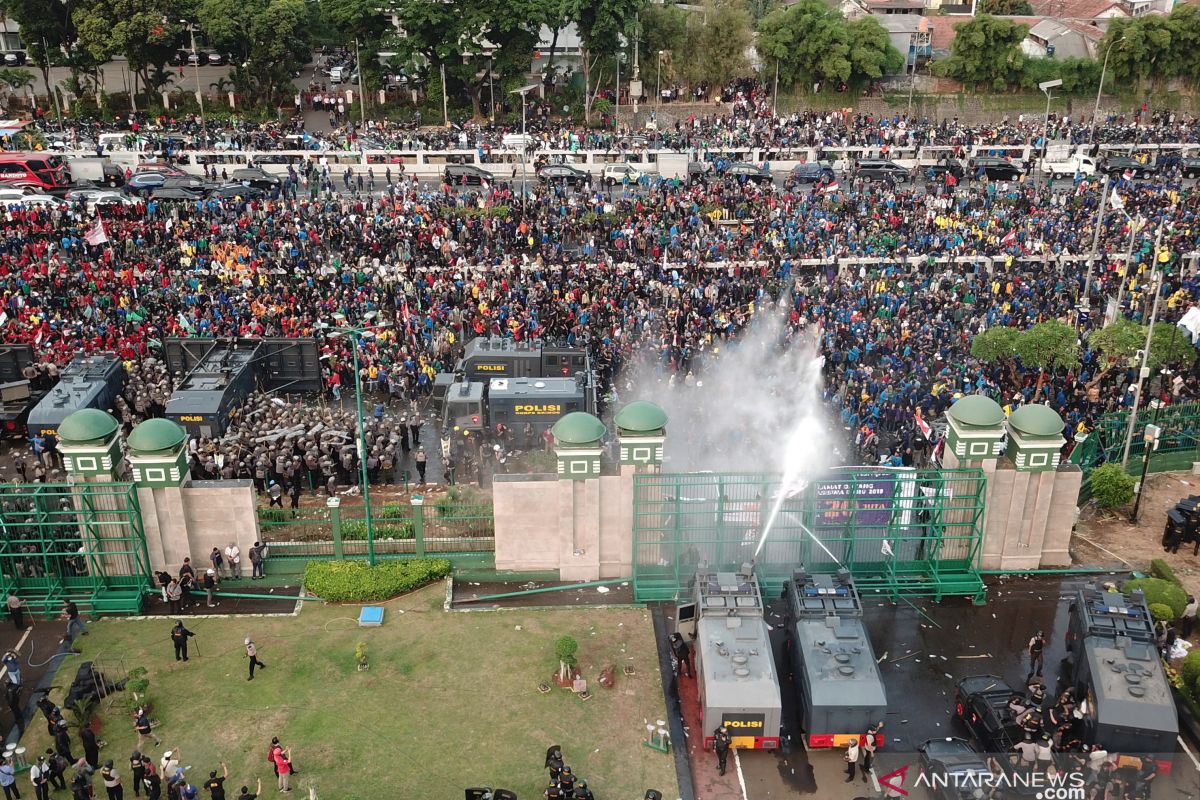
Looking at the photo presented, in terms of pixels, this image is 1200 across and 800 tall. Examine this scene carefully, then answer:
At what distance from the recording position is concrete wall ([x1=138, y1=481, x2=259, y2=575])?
2622cm

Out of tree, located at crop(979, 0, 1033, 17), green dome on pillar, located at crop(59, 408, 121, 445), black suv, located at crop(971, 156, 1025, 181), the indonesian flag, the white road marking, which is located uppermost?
tree, located at crop(979, 0, 1033, 17)

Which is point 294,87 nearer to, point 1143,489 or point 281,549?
point 281,549

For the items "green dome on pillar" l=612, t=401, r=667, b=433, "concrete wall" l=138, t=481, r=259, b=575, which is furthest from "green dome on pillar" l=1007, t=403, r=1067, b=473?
"concrete wall" l=138, t=481, r=259, b=575

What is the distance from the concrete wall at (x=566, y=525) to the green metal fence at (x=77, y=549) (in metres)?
8.73

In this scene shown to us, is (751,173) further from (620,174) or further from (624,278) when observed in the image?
(624,278)

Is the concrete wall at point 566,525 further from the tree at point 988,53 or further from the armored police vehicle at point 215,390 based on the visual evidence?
the tree at point 988,53

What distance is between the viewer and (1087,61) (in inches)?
3155

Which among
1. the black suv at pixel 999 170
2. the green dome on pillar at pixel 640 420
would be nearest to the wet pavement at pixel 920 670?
the green dome on pillar at pixel 640 420

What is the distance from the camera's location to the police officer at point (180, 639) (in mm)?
23844

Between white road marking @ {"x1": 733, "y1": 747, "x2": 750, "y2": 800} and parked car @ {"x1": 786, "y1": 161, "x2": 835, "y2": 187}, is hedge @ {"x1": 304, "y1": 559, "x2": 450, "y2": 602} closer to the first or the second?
white road marking @ {"x1": 733, "y1": 747, "x2": 750, "y2": 800}

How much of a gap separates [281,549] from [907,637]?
15351 mm

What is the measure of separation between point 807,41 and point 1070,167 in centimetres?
2300

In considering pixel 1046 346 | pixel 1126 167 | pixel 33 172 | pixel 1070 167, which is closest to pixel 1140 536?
pixel 1046 346

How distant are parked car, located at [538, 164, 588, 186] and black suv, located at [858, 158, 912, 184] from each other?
16260 millimetres
